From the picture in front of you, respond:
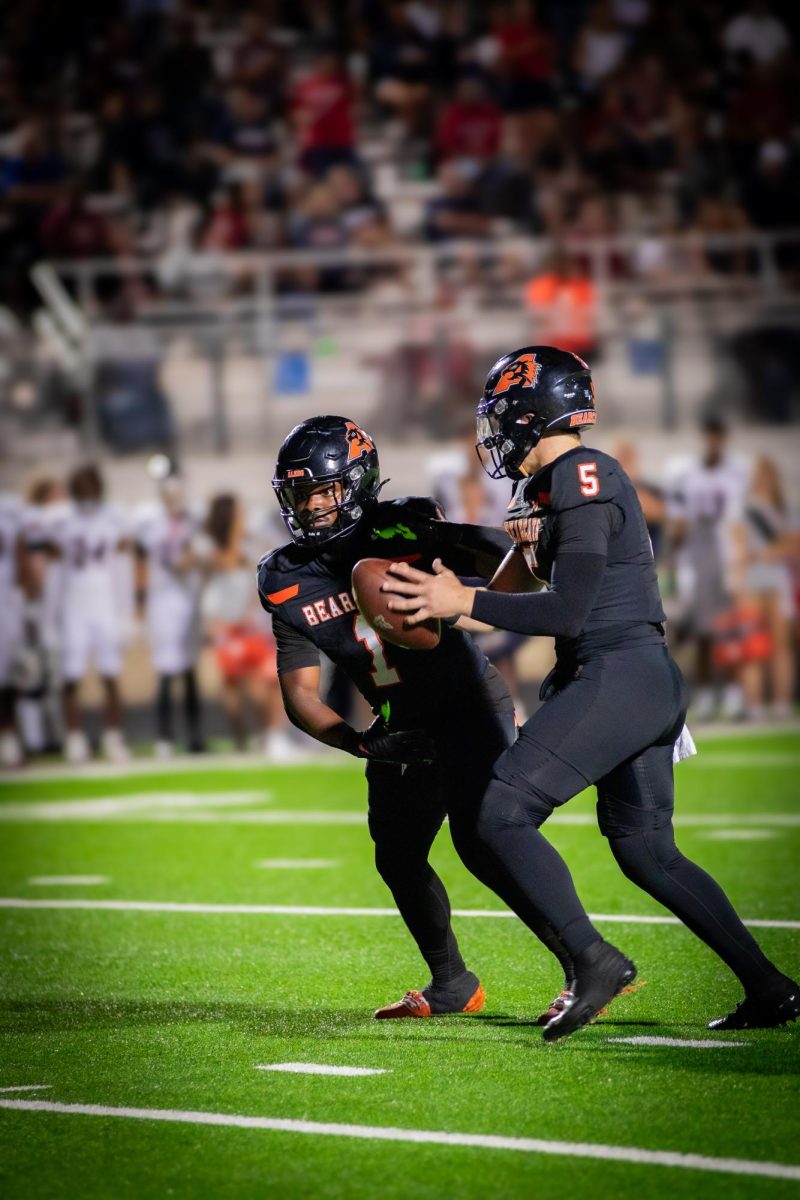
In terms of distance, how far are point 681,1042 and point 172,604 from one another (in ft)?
27.3

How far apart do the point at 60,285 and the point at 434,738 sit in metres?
10.6

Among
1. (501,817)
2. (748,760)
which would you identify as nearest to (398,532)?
(501,817)

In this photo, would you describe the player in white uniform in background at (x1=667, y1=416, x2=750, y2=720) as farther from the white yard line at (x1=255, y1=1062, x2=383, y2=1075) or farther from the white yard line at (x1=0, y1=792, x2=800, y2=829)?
the white yard line at (x1=255, y1=1062, x2=383, y2=1075)

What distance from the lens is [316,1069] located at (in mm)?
4406

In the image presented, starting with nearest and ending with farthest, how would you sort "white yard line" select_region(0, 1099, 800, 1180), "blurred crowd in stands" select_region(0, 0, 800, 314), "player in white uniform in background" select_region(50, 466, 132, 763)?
1. "white yard line" select_region(0, 1099, 800, 1180)
2. "player in white uniform in background" select_region(50, 466, 132, 763)
3. "blurred crowd in stands" select_region(0, 0, 800, 314)

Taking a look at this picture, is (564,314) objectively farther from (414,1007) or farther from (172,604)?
(414,1007)

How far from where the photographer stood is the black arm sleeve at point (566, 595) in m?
4.39

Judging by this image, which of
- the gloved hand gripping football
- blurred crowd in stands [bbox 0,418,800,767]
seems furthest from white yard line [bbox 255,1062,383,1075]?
blurred crowd in stands [bbox 0,418,800,767]

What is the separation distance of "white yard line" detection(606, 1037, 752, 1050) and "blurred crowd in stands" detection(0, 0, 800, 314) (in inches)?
437

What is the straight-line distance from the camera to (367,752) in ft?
15.6

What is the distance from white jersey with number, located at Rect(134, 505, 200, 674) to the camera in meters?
12.4

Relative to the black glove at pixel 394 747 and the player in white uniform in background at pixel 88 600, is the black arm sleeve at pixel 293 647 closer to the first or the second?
the black glove at pixel 394 747

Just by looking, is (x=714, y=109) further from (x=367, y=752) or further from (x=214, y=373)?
(x=367, y=752)

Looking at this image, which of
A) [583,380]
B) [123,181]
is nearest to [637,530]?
[583,380]
